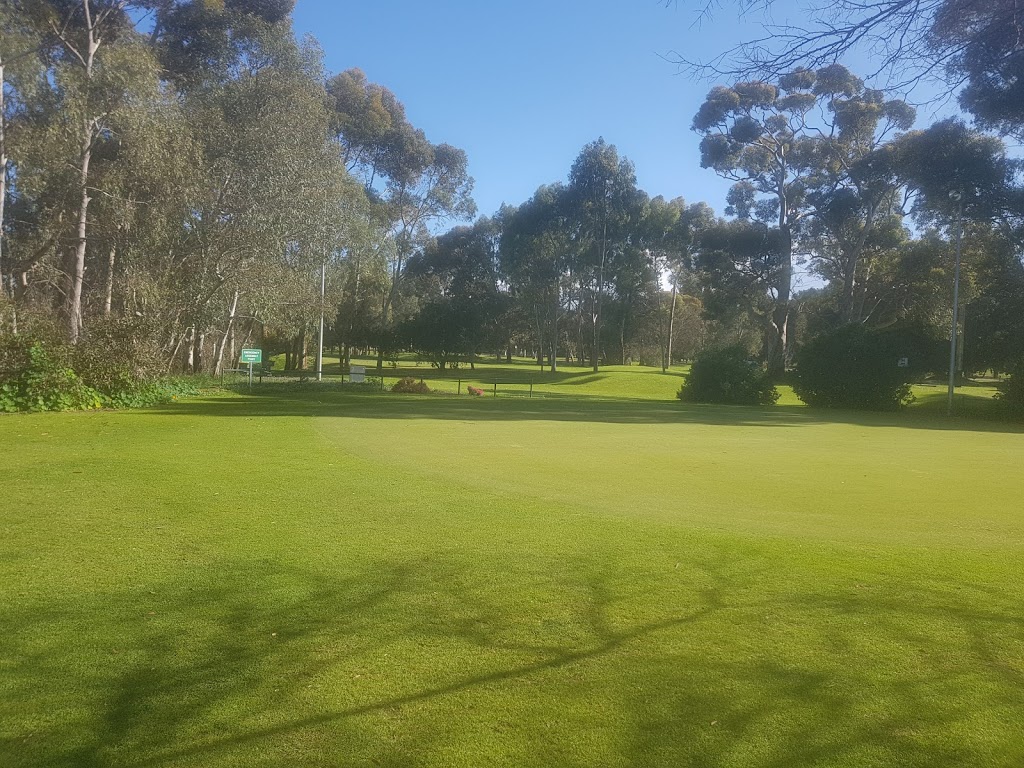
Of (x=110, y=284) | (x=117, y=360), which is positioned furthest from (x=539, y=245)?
(x=117, y=360)

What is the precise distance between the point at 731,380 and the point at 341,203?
67.0ft

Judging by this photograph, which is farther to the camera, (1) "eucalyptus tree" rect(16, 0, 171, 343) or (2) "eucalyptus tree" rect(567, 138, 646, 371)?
(2) "eucalyptus tree" rect(567, 138, 646, 371)

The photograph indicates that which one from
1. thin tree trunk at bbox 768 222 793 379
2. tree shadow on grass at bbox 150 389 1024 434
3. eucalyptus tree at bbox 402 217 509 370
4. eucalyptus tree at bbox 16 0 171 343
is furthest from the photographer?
eucalyptus tree at bbox 402 217 509 370

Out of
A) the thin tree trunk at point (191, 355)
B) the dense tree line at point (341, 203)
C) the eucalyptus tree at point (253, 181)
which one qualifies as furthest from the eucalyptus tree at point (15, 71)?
the thin tree trunk at point (191, 355)

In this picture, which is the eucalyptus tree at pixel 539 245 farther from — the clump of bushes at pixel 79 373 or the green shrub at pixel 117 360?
the green shrub at pixel 117 360

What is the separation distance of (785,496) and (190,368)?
33.8m

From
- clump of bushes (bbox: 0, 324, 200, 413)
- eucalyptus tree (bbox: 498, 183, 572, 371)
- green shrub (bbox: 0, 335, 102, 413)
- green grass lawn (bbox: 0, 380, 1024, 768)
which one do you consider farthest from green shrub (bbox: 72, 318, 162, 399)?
eucalyptus tree (bbox: 498, 183, 572, 371)

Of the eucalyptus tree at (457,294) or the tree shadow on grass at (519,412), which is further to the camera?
the eucalyptus tree at (457,294)

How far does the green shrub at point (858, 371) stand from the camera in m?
34.4

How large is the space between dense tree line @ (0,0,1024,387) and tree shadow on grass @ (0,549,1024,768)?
4.68m

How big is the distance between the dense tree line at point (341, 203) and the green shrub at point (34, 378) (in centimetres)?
84

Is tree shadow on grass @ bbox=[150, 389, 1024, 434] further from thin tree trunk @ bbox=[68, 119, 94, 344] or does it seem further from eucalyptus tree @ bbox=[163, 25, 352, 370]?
eucalyptus tree @ bbox=[163, 25, 352, 370]

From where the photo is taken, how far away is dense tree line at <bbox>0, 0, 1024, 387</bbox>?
87.7 ft

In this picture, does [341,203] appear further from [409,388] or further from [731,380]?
[731,380]
